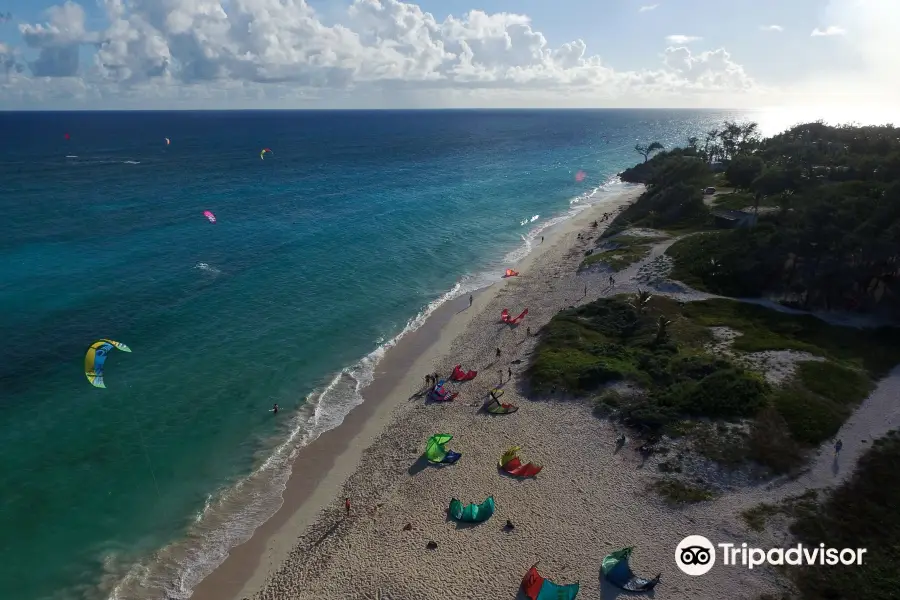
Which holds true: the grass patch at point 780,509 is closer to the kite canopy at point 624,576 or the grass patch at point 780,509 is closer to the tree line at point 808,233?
the kite canopy at point 624,576

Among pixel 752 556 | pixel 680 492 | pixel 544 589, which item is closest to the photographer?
pixel 544 589

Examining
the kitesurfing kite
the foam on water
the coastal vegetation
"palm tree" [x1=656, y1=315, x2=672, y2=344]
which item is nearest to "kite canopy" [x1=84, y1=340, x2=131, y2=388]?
the foam on water

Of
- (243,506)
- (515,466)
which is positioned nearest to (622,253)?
(515,466)

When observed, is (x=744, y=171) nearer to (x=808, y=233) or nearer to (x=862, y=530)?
(x=808, y=233)

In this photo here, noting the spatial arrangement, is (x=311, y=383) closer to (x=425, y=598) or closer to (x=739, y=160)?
(x=425, y=598)

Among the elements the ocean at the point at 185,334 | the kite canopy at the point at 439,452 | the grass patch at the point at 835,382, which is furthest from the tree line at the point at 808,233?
the kite canopy at the point at 439,452

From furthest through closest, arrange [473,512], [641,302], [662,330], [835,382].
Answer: [641,302] < [662,330] < [835,382] < [473,512]
